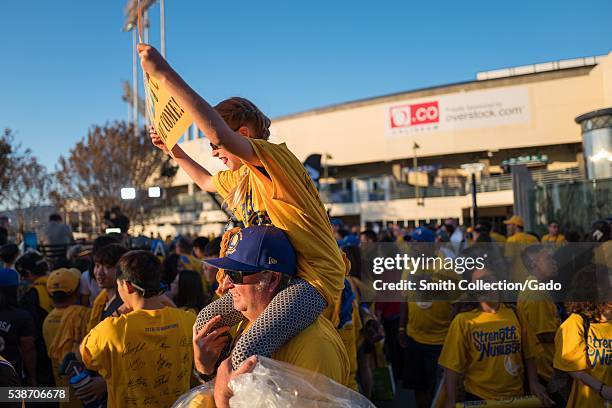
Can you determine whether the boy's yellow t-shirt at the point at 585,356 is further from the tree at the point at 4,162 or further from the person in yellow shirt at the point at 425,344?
the tree at the point at 4,162

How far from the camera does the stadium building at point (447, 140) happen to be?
4231cm

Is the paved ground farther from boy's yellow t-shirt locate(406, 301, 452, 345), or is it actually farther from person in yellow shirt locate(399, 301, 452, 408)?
boy's yellow t-shirt locate(406, 301, 452, 345)

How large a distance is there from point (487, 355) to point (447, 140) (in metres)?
43.2

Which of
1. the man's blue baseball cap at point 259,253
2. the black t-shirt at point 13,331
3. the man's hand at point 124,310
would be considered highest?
the man's blue baseball cap at point 259,253

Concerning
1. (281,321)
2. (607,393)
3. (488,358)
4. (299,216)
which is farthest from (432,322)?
(281,321)

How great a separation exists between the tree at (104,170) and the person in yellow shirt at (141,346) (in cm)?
3439

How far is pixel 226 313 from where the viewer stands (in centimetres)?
214

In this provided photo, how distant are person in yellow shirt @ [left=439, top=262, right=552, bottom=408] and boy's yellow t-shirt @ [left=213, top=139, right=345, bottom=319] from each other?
8.63 feet

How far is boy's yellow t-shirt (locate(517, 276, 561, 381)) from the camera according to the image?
5207 mm

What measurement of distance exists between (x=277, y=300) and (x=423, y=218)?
43318 millimetres

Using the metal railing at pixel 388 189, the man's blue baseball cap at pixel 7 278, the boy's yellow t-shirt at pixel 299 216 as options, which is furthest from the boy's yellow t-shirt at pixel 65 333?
the metal railing at pixel 388 189

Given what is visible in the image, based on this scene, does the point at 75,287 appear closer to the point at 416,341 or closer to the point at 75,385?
the point at 75,385

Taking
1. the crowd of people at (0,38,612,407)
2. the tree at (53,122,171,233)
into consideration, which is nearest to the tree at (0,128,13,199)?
the tree at (53,122,171,233)

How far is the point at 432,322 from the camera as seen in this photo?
6.12m
